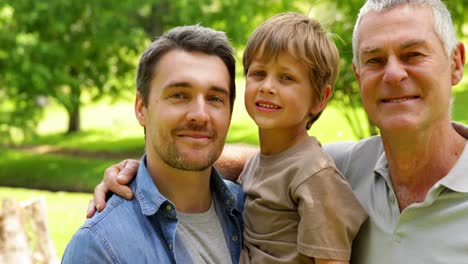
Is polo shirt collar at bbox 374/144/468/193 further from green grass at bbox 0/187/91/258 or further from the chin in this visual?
green grass at bbox 0/187/91/258

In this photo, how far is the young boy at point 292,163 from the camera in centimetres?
268

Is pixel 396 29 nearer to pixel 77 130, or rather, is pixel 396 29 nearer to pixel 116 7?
pixel 116 7

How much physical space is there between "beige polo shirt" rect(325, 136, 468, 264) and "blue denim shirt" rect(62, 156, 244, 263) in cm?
60

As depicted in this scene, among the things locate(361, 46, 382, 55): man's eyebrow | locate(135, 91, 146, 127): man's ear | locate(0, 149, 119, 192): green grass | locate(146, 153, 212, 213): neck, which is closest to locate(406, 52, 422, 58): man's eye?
locate(361, 46, 382, 55): man's eyebrow

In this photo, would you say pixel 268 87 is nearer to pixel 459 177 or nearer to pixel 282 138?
pixel 282 138

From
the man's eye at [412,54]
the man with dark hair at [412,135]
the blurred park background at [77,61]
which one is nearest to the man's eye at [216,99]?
the man with dark hair at [412,135]

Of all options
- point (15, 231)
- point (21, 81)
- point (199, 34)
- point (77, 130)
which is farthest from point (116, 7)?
point (199, 34)

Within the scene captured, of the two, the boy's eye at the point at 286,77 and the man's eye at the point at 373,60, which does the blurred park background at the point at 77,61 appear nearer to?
the boy's eye at the point at 286,77

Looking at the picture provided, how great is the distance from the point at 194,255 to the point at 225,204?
352 millimetres

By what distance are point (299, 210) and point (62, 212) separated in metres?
9.26

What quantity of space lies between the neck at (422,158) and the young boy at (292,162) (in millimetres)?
241

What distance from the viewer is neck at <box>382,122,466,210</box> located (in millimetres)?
2730

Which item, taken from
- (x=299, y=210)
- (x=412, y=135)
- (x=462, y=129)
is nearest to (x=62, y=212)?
(x=299, y=210)

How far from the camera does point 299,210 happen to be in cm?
274
